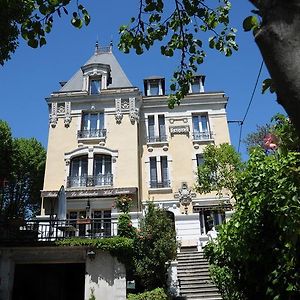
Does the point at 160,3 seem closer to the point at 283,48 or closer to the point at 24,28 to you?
the point at 24,28

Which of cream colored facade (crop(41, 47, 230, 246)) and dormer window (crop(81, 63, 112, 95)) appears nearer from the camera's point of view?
cream colored facade (crop(41, 47, 230, 246))

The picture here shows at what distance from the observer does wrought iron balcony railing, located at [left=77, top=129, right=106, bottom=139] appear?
25.7 meters

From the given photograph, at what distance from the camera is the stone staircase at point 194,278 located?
15266 mm

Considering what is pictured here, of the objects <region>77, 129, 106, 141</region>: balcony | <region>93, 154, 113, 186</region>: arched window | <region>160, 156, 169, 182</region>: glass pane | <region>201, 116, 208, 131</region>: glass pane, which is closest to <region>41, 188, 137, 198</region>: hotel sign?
<region>93, 154, 113, 186</region>: arched window

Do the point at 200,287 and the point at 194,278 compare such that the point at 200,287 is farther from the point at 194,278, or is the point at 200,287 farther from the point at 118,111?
the point at 118,111

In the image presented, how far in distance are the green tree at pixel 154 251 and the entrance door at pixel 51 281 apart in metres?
3.99

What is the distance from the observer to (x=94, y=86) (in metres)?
27.6

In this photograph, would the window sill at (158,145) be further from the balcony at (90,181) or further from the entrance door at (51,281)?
the entrance door at (51,281)

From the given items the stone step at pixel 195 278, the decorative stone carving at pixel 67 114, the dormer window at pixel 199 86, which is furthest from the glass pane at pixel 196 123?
the stone step at pixel 195 278

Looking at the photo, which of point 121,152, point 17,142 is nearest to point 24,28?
point 121,152

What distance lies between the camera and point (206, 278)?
16.6m

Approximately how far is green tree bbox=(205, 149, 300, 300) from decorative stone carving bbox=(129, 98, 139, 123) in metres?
17.6

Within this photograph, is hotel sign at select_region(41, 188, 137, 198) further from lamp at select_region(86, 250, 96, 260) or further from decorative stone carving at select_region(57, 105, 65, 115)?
lamp at select_region(86, 250, 96, 260)

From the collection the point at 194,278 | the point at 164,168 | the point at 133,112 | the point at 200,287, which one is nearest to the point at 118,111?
the point at 133,112
